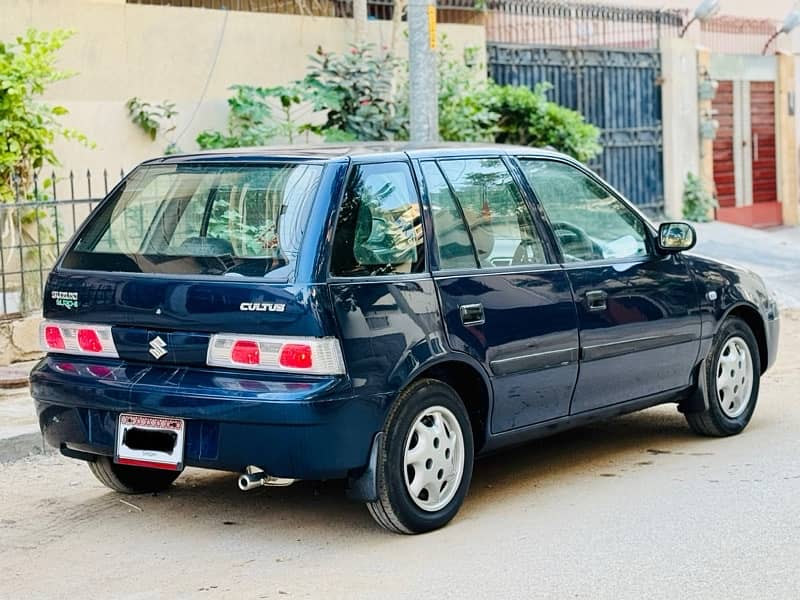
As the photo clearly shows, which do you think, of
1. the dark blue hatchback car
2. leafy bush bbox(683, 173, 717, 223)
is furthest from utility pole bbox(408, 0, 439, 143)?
leafy bush bbox(683, 173, 717, 223)

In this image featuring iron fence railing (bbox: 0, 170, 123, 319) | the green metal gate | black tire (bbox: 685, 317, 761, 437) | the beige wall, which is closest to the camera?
black tire (bbox: 685, 317, 761, 437)

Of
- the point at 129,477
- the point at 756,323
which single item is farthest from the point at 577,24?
the point at 129,477

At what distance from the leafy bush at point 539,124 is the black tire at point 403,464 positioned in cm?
954

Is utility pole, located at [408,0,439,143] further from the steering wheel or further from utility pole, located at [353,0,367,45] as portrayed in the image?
the steering wheel

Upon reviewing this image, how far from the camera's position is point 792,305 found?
13.7 m

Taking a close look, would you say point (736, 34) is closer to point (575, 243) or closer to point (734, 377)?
point (734, 377)

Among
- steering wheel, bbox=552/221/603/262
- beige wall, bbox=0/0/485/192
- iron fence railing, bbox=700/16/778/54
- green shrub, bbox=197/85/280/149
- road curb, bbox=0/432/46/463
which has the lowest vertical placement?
road curb, bbox=0/432/46/463

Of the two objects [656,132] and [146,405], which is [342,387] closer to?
[146,405]

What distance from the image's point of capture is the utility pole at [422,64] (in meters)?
10.6

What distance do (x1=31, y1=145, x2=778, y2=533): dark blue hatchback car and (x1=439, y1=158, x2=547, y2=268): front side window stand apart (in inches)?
0.4

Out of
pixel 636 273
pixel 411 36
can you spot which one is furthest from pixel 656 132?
pixel 636 273

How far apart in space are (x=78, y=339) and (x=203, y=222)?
724 millimetres

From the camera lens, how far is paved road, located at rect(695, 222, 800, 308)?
1496cm

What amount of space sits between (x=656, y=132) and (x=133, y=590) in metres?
14.6
